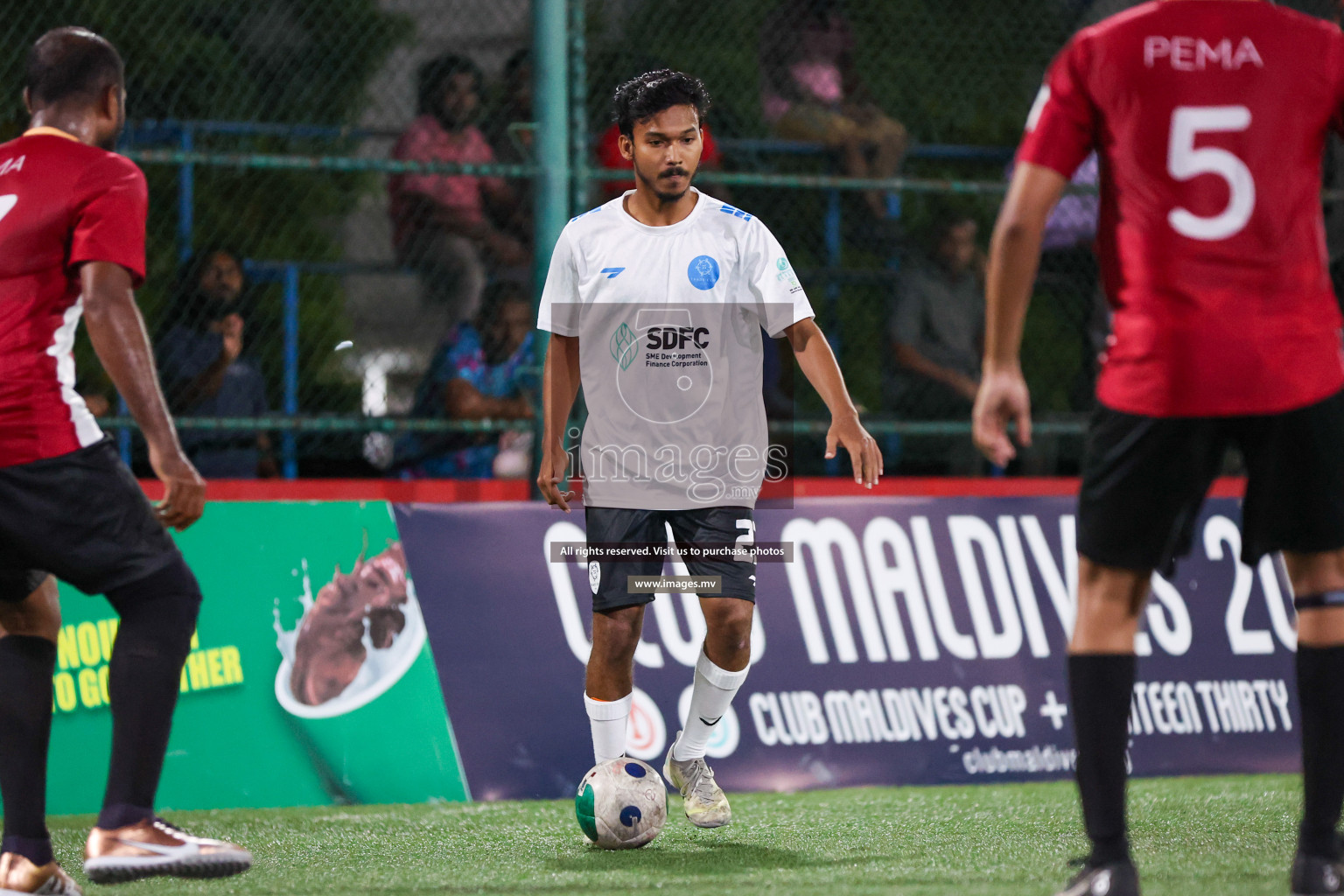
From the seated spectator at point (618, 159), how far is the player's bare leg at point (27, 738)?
3.70m

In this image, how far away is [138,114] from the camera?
23.1 ft

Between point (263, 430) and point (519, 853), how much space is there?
288 centimetres

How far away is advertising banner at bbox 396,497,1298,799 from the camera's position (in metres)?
5.88

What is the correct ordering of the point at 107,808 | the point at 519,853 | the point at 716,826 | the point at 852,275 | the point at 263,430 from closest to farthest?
the point at 107,808, the point at 519,853, the point at 716,826, the point at 263,430, the point at 852,275

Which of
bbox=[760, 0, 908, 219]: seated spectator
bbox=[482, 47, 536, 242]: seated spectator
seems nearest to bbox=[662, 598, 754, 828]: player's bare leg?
bbox=[482, 47, 536, 242]: seated spectator

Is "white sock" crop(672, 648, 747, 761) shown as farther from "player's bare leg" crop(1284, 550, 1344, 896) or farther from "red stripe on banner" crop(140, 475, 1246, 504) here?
"player's bare leg" crop(1284, 550, 1344, 896)

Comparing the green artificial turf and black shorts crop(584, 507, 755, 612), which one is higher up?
black shorts crop(584, 507, 755, 612)

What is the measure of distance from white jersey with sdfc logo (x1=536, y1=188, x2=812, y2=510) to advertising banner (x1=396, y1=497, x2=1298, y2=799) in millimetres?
1211

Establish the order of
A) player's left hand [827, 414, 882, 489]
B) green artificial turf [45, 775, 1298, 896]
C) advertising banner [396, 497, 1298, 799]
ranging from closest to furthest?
1. green artificial turf [45, 775, 1298, 896]
2. player's left hand [827, 414, 882, 489]
3. advertising banner [396, 497, 1298, 799]

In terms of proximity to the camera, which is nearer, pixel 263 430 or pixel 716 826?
pixel 716 826

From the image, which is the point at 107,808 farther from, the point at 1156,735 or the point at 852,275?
the point at 852,275

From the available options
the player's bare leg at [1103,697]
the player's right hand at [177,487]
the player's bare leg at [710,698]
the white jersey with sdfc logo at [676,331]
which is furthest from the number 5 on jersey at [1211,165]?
the player's right hand at [177,487]

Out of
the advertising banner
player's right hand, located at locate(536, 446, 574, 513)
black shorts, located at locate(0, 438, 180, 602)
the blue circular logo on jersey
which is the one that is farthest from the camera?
the advertising banner

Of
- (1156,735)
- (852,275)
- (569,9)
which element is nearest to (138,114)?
(569,9)
